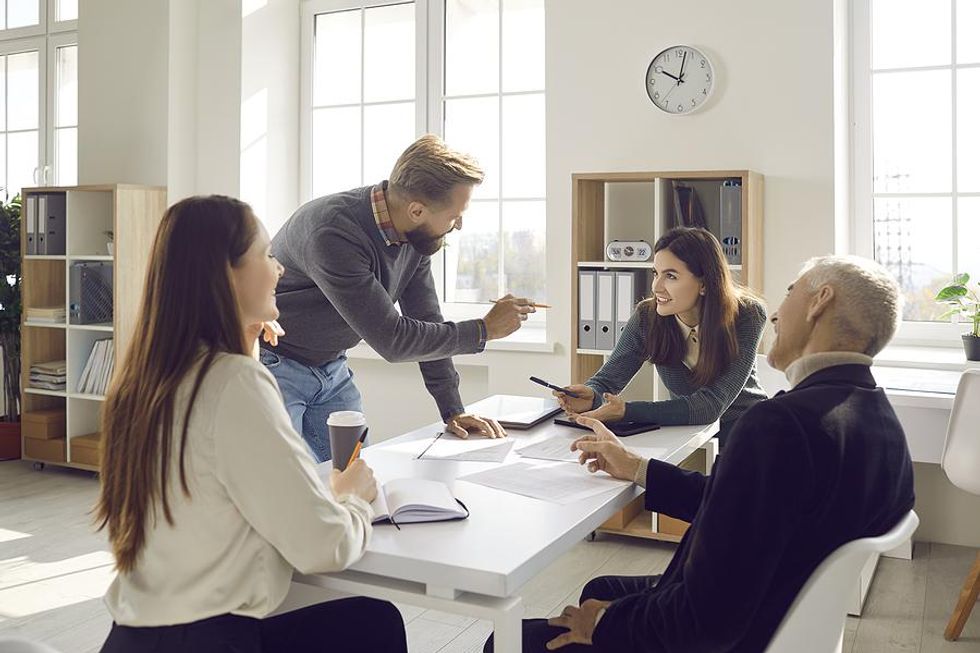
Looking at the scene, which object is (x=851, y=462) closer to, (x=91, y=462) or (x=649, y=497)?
(x=649, y=497)

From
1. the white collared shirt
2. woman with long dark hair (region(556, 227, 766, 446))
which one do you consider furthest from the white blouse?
the white collared shirt

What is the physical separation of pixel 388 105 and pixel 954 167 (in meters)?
2.70

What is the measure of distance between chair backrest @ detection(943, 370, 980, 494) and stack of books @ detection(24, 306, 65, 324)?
4.15 m

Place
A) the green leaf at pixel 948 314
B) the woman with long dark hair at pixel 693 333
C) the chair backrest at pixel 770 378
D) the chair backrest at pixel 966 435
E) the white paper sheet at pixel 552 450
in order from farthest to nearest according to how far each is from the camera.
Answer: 1. the green leaf at pixel 948 314
2. the chair backrest at pixel 770 378
3. the chair backrest at pixel 966 435
4. the woman with long dark hair at pixel 693 333
5. the white paper sheet at pixel 552 450

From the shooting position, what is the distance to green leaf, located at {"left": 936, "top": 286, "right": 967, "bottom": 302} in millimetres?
3805

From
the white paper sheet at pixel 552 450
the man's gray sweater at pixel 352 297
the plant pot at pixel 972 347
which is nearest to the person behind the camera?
the white paper sheet at pixel 552 450

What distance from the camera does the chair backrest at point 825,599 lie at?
53.6 inches

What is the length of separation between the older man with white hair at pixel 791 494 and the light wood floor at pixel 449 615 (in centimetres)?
152

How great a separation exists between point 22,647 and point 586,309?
3117 mm

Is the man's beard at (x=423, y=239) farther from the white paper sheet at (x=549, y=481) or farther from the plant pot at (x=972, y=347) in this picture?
the plant pot at (x=972, y=347)

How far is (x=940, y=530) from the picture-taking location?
3.94 meters

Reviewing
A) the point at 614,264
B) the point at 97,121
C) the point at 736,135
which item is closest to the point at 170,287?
the point at 614,264

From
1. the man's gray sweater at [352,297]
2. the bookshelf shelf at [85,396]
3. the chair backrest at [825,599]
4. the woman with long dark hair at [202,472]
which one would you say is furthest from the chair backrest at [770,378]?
the bookshelf shelf at [85,396]

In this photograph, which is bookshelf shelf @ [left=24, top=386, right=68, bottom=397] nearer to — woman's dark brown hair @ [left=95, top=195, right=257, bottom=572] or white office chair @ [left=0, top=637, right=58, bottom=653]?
woman's dark brown hair @ [left=95, top=195, right=257, bottom=572]
